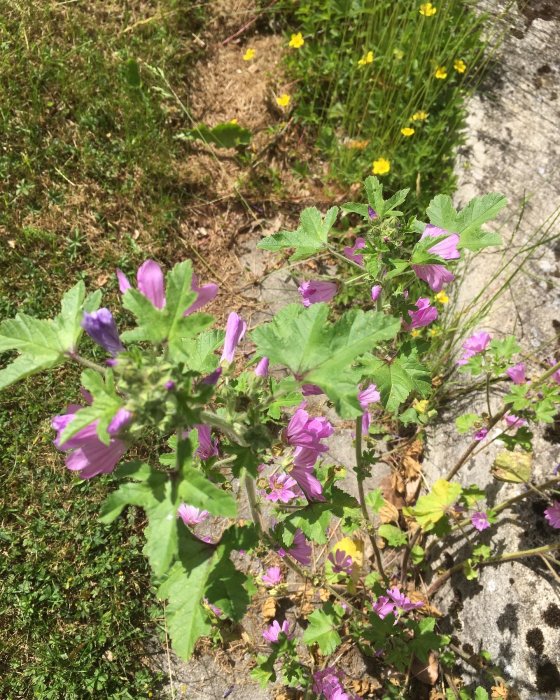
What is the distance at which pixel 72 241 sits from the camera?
3.66m

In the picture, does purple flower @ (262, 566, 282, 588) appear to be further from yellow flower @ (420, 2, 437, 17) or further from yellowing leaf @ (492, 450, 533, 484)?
yellow flower @ (420, 2, 437, 17)

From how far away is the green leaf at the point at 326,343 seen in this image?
1.37m

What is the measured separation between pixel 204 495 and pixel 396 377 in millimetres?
876

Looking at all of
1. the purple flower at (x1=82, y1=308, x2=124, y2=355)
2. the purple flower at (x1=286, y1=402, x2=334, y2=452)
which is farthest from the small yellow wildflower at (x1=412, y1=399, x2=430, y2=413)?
the purple flower at (x1=82, y1=308, x2=124, y2=355)

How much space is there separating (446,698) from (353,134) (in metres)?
3.37

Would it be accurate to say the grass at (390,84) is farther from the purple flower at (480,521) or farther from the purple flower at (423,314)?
the purple flower at (480,521)

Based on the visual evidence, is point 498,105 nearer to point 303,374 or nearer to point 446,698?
point 303,374

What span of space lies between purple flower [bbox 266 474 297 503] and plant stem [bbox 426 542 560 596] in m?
0.99

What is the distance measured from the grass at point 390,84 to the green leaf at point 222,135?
18.4 inches

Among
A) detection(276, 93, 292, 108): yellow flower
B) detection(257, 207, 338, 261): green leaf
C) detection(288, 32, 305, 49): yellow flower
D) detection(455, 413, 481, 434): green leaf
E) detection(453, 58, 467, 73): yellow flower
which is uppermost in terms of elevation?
detection(453, 58, 467, 73): yellow flower

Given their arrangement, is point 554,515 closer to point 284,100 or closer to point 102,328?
point 102,328

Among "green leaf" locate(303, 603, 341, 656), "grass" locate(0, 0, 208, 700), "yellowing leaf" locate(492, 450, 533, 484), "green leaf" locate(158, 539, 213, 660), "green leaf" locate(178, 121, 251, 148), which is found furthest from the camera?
"green leaf" locate(178, 121, 251, 148)

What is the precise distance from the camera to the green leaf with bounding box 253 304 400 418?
1367 millimetres

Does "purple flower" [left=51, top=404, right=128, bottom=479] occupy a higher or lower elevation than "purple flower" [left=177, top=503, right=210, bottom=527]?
higher
